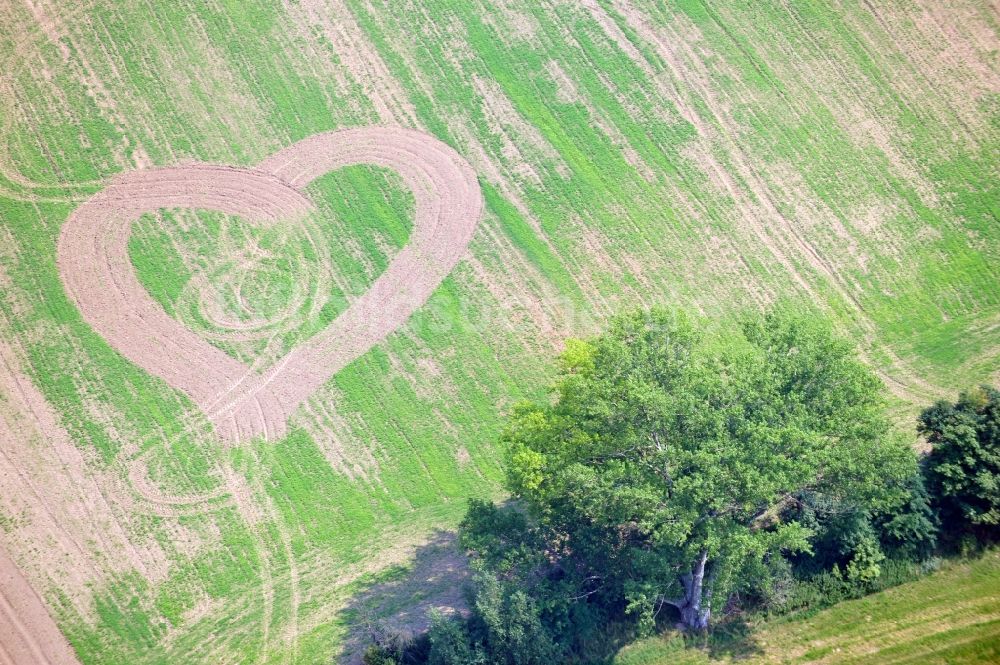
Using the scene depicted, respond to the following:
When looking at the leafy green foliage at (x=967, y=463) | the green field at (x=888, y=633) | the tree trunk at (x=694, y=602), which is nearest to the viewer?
the green field at (x=888, y=633)

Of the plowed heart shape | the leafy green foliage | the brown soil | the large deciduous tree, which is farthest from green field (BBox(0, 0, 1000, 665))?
the large deciduous tree

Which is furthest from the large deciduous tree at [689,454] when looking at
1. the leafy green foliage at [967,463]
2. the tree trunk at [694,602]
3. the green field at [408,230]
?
the green field at [408,230]

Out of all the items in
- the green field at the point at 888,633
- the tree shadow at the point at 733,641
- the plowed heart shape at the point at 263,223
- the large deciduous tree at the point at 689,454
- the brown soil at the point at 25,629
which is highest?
the plowed heart shape at the point at 263,223

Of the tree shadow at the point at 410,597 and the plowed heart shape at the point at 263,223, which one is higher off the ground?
the plowed heart shape at the point at 263,223

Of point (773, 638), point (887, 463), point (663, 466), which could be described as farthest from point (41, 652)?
point (887, 463)

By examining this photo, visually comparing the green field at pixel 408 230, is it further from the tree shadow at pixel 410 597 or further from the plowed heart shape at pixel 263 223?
the plowed heart shape at pixel 263 223

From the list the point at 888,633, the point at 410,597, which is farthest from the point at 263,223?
the point at 888,633
